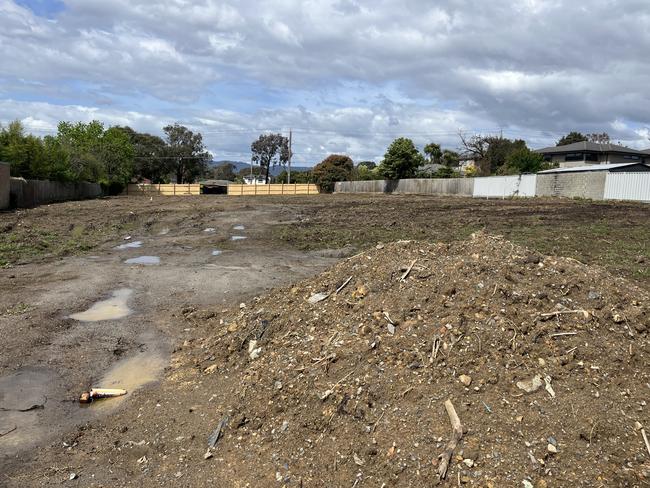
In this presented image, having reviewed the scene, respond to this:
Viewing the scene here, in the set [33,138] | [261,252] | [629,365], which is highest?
[33,138]

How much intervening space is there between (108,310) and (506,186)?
35.5 meters

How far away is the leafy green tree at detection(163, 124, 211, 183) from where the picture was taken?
81731 millimetres

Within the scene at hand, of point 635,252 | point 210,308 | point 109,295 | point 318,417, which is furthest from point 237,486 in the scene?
point 635,252

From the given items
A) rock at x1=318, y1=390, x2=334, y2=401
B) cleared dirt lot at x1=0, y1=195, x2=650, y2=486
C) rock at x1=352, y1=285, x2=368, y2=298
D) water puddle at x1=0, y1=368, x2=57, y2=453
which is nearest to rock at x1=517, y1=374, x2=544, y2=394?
rock at x1=318, y1=390, x2=334, y2=401

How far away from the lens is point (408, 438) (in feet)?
11.1

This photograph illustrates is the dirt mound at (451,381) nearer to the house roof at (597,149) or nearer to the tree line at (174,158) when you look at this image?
the tree line at (174,158)

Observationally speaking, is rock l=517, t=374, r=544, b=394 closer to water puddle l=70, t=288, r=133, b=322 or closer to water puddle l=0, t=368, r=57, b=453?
water puddle l=0, t=368, r=57, b=453

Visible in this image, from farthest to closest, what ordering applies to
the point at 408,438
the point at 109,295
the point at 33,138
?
the point at 33,138 < the point at 109,295 < the point at 408,438

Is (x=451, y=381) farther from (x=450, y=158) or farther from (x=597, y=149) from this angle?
(x=450, y=158)

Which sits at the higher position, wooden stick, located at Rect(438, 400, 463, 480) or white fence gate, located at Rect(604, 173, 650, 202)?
white fence gate, located at Rect(604, 173, 650, 202)

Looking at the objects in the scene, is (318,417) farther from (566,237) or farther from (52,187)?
(52,187)

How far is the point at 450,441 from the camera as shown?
10.7ft

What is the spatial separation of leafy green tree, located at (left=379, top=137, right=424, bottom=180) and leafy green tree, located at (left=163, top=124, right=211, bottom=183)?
126ft

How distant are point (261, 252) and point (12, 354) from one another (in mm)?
8860
